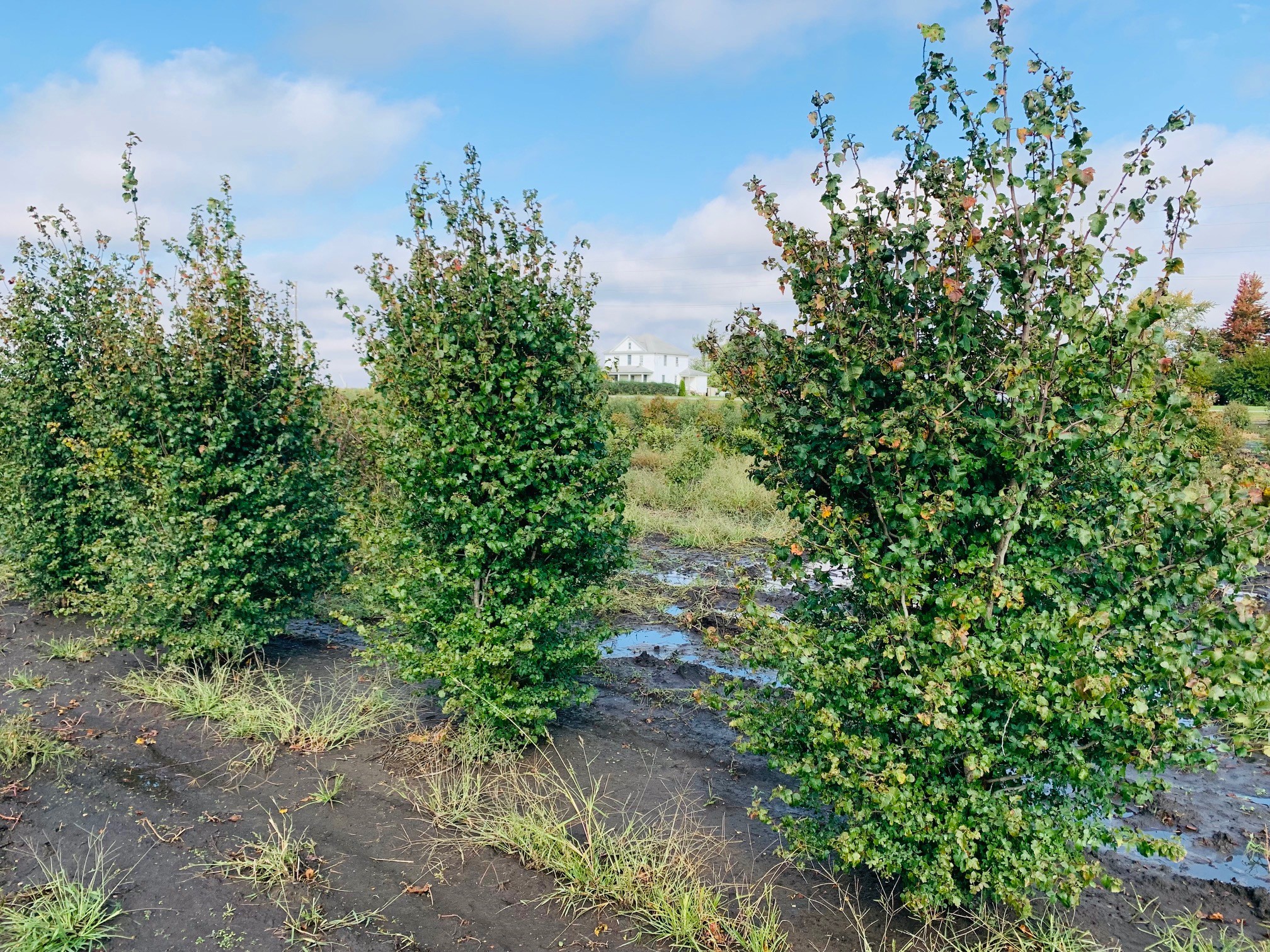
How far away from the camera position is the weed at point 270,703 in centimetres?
525

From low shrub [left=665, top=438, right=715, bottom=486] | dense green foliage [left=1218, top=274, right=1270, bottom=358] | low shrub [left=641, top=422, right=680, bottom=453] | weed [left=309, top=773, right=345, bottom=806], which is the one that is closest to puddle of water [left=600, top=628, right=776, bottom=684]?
weed [left=309, top=773, right=345, bottom=806]

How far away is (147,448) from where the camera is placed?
19.7 feet

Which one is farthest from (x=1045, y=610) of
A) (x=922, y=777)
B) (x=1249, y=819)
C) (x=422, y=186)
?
(x=422, y=186)

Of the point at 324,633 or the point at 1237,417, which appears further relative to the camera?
the point at 1237,417

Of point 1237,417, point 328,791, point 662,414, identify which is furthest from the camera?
point 662,414

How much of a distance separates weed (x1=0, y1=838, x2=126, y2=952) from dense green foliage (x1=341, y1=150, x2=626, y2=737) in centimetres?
172

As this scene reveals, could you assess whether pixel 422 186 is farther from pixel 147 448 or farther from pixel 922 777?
pixel 922 777

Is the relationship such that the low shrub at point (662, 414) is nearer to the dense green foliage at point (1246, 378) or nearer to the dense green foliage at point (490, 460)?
the dense green foliage at point (1246, 378)

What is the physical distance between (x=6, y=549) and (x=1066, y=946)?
972cm

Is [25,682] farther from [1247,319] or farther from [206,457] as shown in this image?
[1247,319]

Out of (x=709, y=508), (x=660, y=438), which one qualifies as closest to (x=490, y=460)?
(x=709, y=508)

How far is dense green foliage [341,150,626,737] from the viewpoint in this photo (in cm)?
450

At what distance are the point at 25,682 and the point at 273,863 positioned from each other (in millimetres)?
3984

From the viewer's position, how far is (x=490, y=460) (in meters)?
4.44
